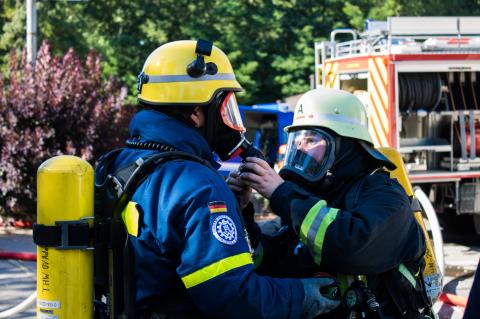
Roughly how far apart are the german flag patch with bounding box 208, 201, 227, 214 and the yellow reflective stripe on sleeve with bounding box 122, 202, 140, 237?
9.4 inches

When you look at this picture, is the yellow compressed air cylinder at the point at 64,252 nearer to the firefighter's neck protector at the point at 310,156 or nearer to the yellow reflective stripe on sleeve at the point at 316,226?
the yellow reflective stripe on sleeve at the point at 316,226

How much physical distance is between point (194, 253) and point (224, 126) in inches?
21.3

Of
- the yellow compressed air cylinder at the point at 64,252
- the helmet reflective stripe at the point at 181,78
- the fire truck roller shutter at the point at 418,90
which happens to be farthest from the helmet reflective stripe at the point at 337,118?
the fire truck roller shutter at the point at 418,90

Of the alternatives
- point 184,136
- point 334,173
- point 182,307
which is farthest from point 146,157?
point 334,173

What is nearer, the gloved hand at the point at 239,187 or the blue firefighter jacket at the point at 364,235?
the blue firefighter jacket at the point at 364,235

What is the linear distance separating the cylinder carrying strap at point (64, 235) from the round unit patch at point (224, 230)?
42cm

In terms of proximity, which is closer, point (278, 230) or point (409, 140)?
point (278, 230)

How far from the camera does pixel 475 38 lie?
10062 mm

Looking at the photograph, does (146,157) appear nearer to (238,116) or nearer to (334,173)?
(238,116)

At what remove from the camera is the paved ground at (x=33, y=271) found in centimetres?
662

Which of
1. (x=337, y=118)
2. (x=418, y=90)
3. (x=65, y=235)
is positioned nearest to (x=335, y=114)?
(x=337, y=118)

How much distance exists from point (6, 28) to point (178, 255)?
1612cm

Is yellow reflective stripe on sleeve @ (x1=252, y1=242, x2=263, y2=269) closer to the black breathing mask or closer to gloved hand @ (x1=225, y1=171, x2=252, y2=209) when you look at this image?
gloved hand @ (x1=225, y1=171, x2=252, y2=209)

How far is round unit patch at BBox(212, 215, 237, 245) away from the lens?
216 centimetres
